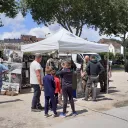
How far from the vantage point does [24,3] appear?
44219 millimetres

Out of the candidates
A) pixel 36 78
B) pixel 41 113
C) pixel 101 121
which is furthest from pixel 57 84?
pixel 101 121

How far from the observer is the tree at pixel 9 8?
36719 mm

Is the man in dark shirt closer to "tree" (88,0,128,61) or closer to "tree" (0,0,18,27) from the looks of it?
"tree" (0,0,18,27)

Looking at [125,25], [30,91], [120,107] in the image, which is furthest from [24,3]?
[120,107]

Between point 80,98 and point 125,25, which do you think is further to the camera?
point 125,25

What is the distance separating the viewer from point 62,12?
43469 mm

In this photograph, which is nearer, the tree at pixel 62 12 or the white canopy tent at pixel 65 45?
the white canopy tent at pixel 65 45

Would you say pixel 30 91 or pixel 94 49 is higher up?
pixel 94 49

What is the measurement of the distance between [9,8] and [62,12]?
8.30 metres

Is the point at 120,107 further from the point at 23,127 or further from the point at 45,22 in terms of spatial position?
the point at 45,22

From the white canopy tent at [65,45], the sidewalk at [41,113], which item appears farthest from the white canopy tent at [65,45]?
the sidewalk at [41,113]

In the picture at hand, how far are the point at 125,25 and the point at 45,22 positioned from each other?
13611 millimetres

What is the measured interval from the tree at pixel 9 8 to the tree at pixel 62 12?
4.85 m

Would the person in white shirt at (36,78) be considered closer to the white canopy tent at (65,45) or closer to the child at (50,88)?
the child at (50,88)
